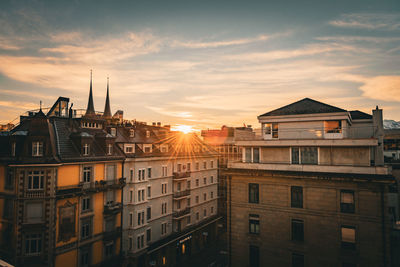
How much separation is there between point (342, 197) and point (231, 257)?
13.3 meters

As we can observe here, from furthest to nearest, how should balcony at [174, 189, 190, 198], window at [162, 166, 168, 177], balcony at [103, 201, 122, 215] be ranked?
balcony at [174, 189, 190, 198] → window at [162, 166, 168, 177] → balcony at [103, 201, 122, 215]

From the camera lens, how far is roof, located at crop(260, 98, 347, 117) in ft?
91.7

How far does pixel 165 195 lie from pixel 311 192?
1001 inches

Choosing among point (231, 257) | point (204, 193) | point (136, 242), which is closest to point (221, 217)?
point (204, 193)

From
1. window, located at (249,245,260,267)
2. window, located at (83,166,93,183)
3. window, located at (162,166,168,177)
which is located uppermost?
window, located at (83,166,93,183)

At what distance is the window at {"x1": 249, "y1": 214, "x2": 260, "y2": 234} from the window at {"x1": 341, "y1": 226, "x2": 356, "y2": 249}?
7.92 meters

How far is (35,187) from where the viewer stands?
27.3 meters

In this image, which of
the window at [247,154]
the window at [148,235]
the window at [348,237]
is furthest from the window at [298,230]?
the window at [148,235]

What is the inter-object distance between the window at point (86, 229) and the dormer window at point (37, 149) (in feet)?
31.5

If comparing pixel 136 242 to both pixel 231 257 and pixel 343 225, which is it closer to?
pixel 231 257

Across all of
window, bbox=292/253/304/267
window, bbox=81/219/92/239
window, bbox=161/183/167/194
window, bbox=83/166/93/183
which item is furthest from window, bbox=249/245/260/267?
window, bbox=83/166/93/183

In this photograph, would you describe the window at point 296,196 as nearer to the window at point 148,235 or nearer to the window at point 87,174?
the window at point 148,235

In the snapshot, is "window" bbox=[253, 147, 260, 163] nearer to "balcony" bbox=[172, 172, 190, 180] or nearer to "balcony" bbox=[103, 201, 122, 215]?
"balcony" bbox=[172, 172, 190, 180]

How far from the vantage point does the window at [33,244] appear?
26.8 metres
